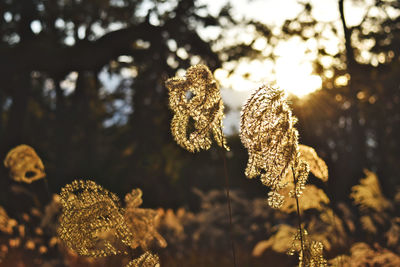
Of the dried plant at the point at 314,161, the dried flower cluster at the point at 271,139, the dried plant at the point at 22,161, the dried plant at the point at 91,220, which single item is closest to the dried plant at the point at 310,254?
the dried flower cluster at the point at 271,139

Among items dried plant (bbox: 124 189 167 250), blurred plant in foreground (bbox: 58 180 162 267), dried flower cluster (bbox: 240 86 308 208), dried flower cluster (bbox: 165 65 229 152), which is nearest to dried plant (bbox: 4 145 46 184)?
dried plant (bbox: 124 189 167 250)

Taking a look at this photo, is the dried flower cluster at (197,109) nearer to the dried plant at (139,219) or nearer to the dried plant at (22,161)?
the dried plant at (139,219)

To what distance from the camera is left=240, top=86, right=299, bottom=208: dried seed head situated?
1.74 m

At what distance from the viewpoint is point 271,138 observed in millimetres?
1755

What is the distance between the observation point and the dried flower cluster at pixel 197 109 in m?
1.84

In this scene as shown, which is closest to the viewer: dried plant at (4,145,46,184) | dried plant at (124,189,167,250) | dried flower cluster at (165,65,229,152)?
dried flower cluster at (165,65,229,152)

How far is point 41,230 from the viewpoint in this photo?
6.17 m

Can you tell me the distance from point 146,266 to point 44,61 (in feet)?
24.5

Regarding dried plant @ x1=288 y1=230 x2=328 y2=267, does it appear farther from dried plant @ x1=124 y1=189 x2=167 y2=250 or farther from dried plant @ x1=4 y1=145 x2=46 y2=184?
dried plant @ x1=4 y1=145 x2=46 y2=184

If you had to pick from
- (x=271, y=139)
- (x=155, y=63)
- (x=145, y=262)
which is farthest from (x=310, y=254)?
(x=155, y=63)

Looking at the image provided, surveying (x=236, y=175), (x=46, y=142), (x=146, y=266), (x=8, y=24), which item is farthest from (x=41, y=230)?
(x=46, y=142)

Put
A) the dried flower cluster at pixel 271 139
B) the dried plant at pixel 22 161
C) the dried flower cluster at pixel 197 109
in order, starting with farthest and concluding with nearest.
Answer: the dried plant at pixel 22 161
the dried flower cluster at pixel 197 109
the dried flower cluster at pixel 271 139

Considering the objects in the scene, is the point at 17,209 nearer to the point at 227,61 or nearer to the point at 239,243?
the point at 239,243

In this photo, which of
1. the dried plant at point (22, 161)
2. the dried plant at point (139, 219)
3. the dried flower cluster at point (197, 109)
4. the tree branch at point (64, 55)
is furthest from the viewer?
the tree branch at point (64, 55)
